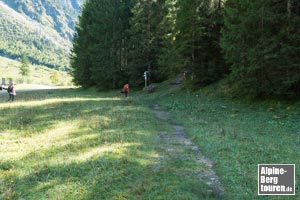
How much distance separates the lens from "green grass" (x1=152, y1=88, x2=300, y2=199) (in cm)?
947

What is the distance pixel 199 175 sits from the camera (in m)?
9.44

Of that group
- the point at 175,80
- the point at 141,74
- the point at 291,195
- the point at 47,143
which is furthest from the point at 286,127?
the point at 141,74

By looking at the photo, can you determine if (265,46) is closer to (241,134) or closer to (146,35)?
(241,134)

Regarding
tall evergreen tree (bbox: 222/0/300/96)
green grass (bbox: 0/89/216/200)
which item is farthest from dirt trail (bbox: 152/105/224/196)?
tall evergreen tree (bbox: 222/0/300/96)

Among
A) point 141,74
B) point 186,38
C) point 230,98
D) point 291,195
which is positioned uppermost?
point 186,38

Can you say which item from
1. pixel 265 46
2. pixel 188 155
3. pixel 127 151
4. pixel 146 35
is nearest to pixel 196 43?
pixel 146 35

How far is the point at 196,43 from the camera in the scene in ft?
104

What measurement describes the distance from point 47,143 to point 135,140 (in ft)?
11.3

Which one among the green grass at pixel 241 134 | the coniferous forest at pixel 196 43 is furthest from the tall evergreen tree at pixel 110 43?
the green grass at pixel 241 134

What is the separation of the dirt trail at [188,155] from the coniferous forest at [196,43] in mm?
8522

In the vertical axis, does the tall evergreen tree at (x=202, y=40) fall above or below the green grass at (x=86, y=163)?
above

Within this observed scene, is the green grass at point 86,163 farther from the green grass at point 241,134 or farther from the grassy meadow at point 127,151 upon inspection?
the green grass at point 241,134

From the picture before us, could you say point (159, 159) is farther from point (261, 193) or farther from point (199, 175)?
point (261, 193)

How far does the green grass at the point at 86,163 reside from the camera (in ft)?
26.4
